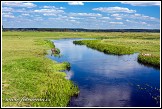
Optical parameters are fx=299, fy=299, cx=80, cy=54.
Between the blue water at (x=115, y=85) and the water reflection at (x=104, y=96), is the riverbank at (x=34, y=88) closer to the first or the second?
the water reflection at (x=104, y=96)

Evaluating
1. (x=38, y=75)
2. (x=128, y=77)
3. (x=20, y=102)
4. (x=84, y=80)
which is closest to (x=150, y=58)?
(x=128, y=77)

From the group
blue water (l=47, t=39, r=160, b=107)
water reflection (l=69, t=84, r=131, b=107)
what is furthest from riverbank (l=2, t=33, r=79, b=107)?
blue water (l=47, t=39, r=160, b=107)

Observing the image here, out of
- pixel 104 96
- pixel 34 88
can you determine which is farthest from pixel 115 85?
pixel 34 88

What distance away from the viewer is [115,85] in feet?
82.5

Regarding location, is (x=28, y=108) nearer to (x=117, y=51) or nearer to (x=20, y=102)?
(x=20, y=102)

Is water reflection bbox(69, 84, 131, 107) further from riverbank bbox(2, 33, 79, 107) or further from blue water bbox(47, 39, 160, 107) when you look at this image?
riverbank bbox(2, 33, 79, 107)

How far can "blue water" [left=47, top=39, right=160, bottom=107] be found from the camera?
20.0m

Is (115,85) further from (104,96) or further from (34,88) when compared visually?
(34,88)

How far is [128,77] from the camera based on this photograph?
94.9 feet

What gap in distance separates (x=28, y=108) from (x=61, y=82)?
6.59 m

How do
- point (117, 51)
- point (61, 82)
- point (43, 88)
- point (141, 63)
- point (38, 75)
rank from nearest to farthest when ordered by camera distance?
point (43, 88) < point (61, 82) < point (38, 75) < point (141, 63) < point (117, 51)

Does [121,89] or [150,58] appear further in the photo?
[150,58]

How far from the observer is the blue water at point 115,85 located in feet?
65.6

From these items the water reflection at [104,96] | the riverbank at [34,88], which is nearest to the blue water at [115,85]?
the water reflection at [104,96]
